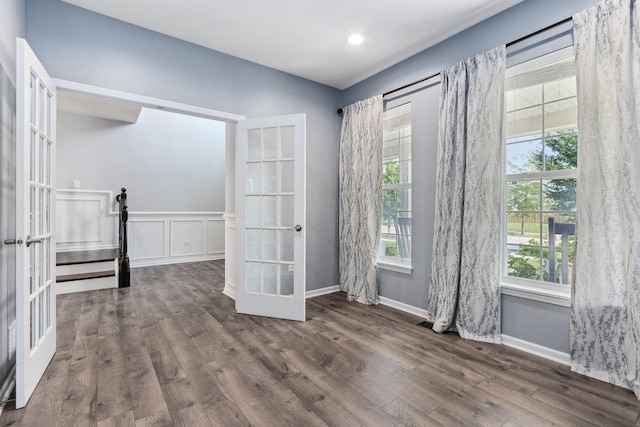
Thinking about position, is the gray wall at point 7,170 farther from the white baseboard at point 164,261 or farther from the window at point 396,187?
the white baseboard at point 164,261

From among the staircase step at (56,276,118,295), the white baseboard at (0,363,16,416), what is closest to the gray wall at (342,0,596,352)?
the white baseboard at (0,363,16,416)

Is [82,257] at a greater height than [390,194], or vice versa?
[390,194]

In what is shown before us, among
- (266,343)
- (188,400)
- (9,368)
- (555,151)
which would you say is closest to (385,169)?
(555,151)

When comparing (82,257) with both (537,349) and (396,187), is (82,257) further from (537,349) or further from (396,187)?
(537,349)

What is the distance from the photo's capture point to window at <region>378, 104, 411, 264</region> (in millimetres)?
3395

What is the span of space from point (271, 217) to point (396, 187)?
146 centimetres

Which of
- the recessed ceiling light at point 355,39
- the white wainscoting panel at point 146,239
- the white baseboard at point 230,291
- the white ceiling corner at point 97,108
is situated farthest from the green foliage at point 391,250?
the white wainscoting panel at point 146,239

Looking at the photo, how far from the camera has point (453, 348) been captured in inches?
94.9

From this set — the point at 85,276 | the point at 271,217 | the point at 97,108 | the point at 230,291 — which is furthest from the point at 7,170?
the point at 97,108

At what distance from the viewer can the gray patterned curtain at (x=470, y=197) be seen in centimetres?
246

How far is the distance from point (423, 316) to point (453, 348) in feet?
2.22

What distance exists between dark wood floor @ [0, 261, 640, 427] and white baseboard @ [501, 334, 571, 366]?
7 centimetres

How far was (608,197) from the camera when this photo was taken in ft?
6.26

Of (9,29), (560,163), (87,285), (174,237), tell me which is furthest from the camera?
(174,237)
